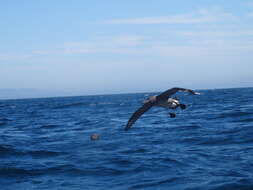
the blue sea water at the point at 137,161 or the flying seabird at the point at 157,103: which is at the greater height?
the flying seabird at the point at 157,103

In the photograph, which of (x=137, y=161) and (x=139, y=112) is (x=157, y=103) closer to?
(x=139, y=112)

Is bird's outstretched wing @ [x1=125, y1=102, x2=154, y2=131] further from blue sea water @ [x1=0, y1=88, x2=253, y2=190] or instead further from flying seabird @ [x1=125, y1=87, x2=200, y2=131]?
blue sea water @ [x1=0, y1=88, x2=253, y2=190]

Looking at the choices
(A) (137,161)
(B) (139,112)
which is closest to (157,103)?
(B) (139,112)

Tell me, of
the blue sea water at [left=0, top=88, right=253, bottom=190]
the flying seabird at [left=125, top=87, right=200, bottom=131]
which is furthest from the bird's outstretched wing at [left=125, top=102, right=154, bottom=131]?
the blue sea water at [left=0, top=88, right=253, bottom=190]

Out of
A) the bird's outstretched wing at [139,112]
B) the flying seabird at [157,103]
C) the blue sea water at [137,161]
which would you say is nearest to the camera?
the flying seabird at [157,103]

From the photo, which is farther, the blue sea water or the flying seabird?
the blue sea water

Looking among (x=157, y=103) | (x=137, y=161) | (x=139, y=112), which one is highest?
(x=157, y=103)

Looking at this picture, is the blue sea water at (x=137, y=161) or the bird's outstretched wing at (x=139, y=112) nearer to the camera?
the bird's outstretched wing at (x=139, y=112)

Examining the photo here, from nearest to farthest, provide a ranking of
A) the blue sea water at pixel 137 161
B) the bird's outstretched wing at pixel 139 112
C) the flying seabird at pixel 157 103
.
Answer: the flying seabird at pixel 157 103
the bird's outstretched wing at pixel 139 112
the blue sea water at pixel 137 161

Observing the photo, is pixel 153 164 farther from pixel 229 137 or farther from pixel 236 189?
pixel 229 137

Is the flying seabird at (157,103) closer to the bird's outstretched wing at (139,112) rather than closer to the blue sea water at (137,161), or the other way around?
the bird's outstretched wing at (139,112)

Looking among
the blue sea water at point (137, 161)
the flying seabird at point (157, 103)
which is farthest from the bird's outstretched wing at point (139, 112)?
the blue sea water at point (137, 161)

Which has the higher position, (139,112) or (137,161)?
(139,112)

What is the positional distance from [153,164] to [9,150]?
11.3m
